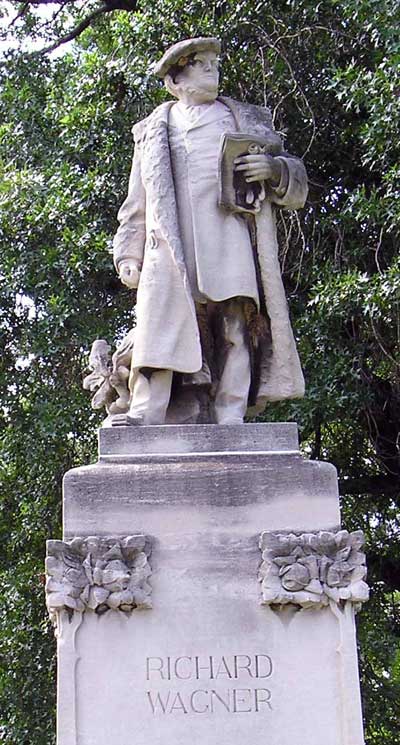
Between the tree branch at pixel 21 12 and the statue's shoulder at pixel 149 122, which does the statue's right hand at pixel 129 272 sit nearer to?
the statue's shoulder at pixel 149 122

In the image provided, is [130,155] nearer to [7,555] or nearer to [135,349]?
[7,555]

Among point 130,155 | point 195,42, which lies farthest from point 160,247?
point 130,155

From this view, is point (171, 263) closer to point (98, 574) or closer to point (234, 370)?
point (234, 370)

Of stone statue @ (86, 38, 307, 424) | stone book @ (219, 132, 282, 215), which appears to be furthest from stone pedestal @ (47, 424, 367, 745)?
stone book @ (219, 132, 282, 215)

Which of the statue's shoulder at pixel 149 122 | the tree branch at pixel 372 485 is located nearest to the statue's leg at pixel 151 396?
the statue's shoulder at pixel 149 122

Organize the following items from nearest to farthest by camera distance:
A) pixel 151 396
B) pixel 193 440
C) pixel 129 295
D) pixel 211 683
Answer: pixel 211 683, pixel 193 440, pixel 151 396, pixel 129 295

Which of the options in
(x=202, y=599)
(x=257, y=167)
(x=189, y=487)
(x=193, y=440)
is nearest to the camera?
(x=202, y=599)

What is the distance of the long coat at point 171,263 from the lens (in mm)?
7836

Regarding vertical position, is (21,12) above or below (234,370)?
above

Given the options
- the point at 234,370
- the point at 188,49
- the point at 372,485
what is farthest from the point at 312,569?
the point at 372,485

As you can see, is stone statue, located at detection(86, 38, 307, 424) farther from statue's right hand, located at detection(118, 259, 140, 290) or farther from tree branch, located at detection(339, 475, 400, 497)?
tree branch, located at detection(339, 475, 400, 497)

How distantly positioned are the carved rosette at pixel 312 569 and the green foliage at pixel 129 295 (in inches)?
216

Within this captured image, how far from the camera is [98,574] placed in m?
7.31

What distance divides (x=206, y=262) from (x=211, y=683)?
8.09ft
